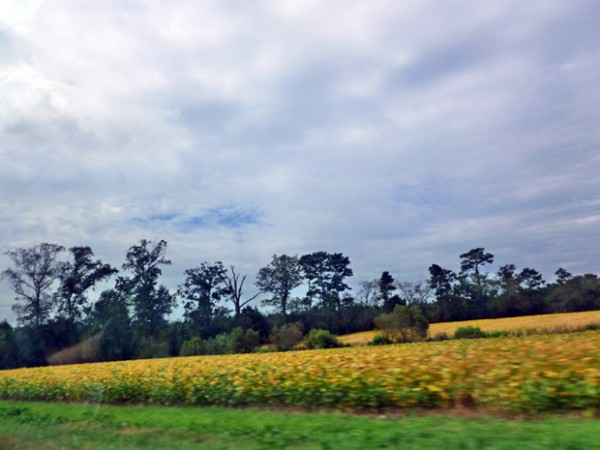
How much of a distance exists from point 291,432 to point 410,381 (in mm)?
3349

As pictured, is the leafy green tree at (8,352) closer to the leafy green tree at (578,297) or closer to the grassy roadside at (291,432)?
the grassy roadside at (291,432)

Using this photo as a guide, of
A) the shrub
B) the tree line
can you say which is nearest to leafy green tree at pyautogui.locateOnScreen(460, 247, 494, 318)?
the tree line

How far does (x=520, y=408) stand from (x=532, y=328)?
3200 centimetres

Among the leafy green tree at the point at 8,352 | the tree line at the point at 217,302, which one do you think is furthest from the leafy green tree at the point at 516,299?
the leafy green tree at the point at 8,352

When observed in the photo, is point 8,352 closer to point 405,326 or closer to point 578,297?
point 405,326

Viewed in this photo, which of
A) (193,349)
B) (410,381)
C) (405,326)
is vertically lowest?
(410,381)

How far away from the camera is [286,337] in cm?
4553

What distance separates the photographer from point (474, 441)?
700cm

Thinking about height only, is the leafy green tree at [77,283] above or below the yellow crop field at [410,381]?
above

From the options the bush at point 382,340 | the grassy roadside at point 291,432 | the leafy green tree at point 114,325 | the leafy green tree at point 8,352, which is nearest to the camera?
the grassy roadside at point 291,432

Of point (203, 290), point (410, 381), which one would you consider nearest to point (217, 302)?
point (203, 290)

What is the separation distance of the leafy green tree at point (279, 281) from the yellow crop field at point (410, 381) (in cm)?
4835

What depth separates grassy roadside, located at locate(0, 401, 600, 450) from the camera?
7118mm

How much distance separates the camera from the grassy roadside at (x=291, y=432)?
712 cm
